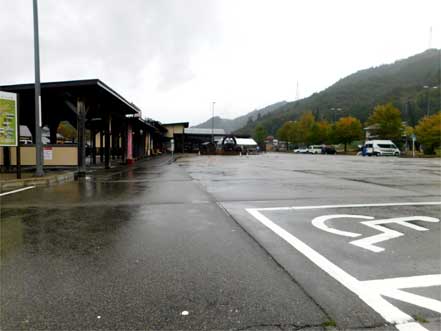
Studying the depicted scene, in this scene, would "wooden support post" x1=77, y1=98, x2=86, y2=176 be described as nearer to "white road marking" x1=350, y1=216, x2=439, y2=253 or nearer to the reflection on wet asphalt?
the reflection on wet asphalt

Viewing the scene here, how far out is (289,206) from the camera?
26.0 ft

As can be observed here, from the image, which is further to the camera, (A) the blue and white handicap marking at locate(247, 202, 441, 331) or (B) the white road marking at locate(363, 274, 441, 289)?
(B) the white road marking at locate(363, 274, 441, 289)

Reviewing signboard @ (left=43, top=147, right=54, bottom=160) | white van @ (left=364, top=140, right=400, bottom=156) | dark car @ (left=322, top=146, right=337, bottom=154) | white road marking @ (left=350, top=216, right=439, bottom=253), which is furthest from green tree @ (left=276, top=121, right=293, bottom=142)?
white road marking @ (left=350, top=216, right=439, bottom=253)

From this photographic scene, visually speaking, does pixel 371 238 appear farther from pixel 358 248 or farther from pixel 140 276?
pixel 140 276

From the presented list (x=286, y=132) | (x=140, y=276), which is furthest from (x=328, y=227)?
(x=286, y=132)

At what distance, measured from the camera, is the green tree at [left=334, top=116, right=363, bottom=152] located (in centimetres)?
6569

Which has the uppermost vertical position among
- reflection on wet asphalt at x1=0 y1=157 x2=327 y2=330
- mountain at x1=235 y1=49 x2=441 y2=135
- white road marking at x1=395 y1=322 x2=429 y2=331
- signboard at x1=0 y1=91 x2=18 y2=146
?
mountain at x1=235 y1=49 x2=441 y2=135

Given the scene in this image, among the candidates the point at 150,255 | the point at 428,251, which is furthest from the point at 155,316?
the point at 428,251

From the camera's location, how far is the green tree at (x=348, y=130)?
216ft

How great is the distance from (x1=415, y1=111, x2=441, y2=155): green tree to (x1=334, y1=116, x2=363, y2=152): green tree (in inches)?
626

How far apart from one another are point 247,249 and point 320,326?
1.98 metres

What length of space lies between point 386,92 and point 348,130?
47.1m

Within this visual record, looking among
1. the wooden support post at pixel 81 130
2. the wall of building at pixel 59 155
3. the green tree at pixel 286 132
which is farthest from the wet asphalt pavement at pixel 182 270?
the green tree at pixel 286 132

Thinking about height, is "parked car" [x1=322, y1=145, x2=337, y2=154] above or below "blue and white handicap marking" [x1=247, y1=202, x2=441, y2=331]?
above
